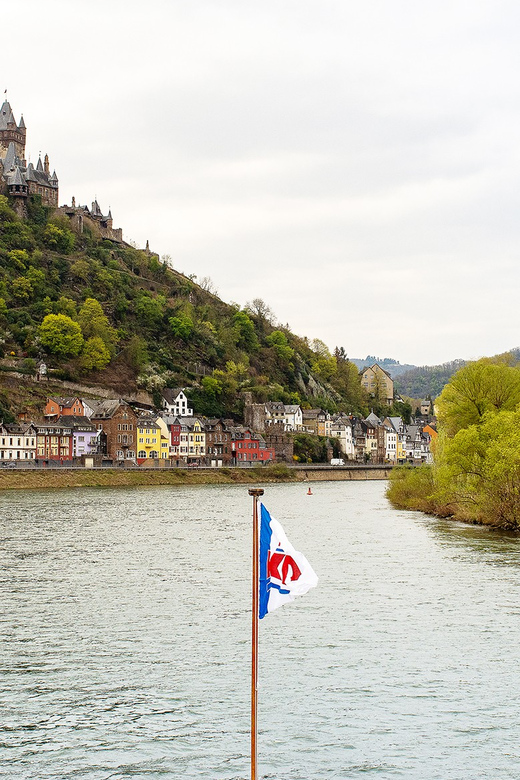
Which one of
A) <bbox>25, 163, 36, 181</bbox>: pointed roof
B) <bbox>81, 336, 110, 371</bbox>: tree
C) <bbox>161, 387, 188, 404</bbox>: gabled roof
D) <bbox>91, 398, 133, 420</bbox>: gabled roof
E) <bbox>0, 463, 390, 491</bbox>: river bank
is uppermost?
<bbox>25, 163, 36, 181</bbox>: pointed roof

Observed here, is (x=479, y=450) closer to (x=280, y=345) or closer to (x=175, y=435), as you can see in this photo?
(x=175, y=435)

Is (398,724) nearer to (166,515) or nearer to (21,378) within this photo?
(166,515)

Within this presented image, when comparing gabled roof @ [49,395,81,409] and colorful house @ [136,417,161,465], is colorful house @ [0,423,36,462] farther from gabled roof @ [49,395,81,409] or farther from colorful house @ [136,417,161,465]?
colorful house @ [136,417,161,465]

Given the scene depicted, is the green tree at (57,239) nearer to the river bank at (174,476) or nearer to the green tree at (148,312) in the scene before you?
the green tree at (148,312)

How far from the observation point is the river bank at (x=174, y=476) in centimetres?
9619

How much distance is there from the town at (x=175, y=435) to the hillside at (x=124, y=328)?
17.2 ft

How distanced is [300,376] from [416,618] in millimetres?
163693

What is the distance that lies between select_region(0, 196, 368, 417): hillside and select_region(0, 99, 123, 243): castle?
218cm

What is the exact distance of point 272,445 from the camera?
144750 mm

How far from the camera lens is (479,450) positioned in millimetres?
50969

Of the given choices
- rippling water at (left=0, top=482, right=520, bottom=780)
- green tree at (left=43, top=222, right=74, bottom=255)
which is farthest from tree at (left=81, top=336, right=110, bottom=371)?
rippling water at (left=0, top=482, right=520, bottom=780)

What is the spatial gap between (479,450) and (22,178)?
14725 cm

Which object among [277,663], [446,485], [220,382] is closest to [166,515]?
[446,485]

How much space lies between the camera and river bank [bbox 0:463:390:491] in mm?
96188
